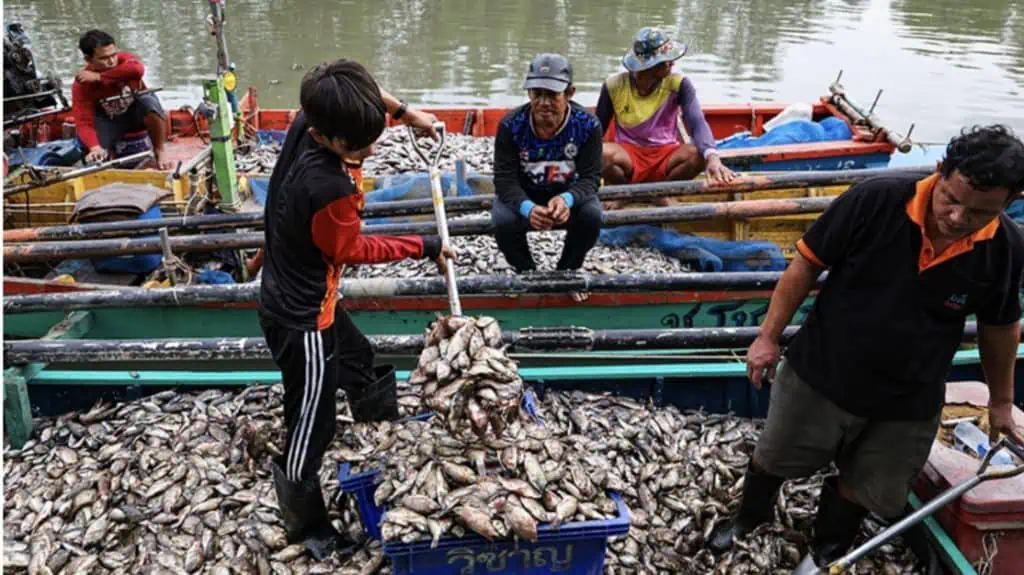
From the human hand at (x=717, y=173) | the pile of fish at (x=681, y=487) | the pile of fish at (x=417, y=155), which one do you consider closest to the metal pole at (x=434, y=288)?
the pile of fish at (x=681, y=487)

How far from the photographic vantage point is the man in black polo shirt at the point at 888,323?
251 cm

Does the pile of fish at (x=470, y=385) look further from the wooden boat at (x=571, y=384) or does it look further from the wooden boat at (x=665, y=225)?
the wooden boat at (x=665, y=225)

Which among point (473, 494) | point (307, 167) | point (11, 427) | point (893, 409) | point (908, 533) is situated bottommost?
point (908, 533)

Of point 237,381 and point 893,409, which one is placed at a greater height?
point 893,409

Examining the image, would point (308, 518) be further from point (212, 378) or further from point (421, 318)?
point (421, 318)

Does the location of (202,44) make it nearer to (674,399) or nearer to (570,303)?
(570,303)

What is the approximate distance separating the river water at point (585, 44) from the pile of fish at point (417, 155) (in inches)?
252

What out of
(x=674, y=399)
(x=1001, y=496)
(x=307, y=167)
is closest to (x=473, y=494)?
(x=307, y=167)

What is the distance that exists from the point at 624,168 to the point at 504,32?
14.3 meters

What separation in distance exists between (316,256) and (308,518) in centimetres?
118

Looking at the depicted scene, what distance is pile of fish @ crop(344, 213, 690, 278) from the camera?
565 centimetres

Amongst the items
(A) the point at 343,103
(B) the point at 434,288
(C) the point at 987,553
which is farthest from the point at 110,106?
(C) the point at 987,553

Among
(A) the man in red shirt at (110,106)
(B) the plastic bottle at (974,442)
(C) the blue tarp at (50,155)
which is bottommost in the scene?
(B) the plastic bottle at (974,442)

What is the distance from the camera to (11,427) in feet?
13.2
